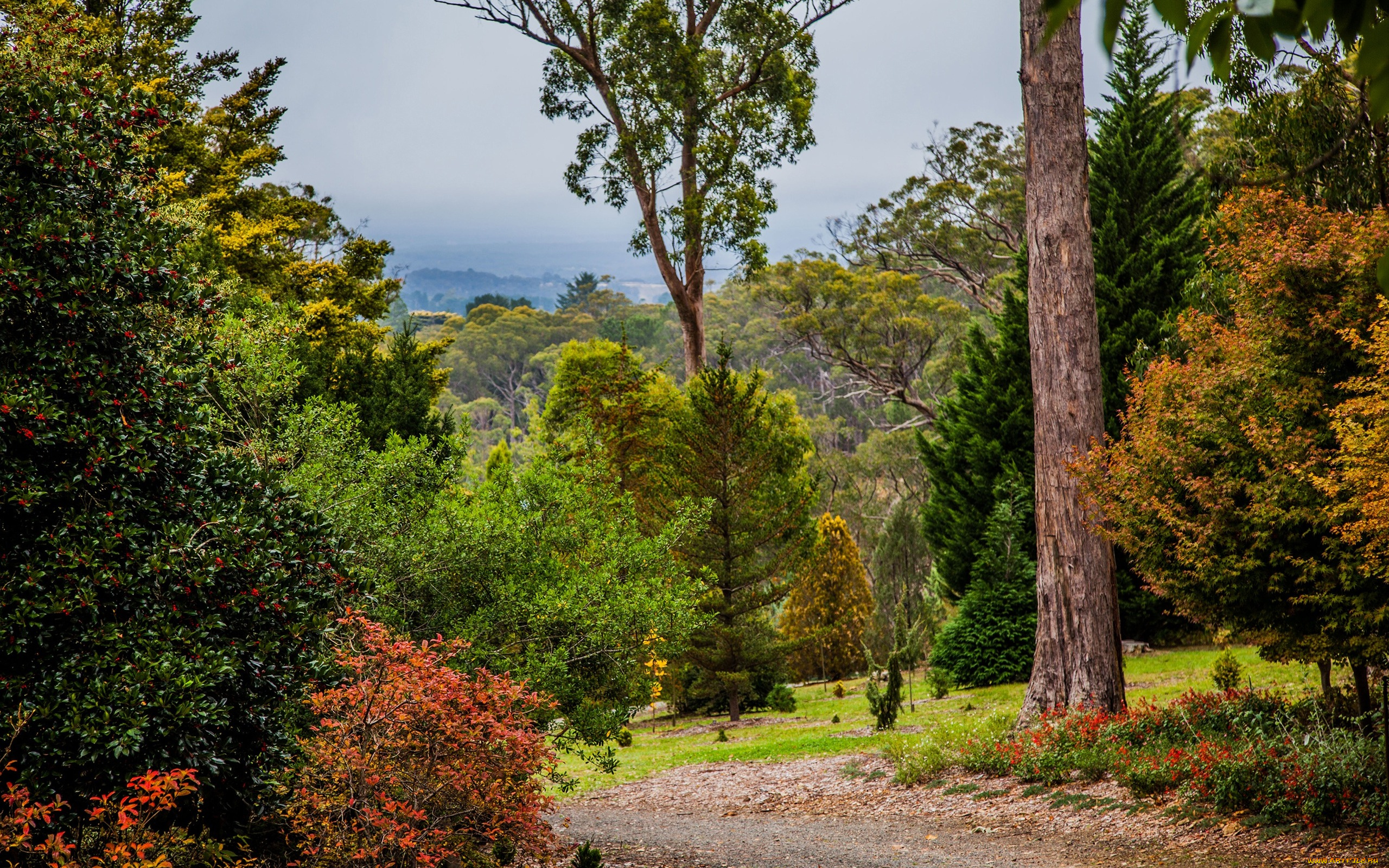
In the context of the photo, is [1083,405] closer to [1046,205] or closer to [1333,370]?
[1046,205]

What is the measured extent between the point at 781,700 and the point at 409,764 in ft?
45.3

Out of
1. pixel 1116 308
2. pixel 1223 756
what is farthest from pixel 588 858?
pixel 1116 308

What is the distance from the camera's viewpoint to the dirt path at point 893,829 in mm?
6172

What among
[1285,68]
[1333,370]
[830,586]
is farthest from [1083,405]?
[830,586]

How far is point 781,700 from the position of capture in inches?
714

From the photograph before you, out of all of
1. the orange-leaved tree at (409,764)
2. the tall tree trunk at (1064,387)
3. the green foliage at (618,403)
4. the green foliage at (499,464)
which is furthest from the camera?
the green foliage at (618,403)

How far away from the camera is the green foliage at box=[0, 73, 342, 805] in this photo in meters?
4.12

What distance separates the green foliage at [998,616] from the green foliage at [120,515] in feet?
40.7

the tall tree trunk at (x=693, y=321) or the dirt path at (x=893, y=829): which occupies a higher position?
the tall tree trunk at (x=693, y=321)

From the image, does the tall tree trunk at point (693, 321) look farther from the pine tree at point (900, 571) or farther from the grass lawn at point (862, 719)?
the grass lawn at point (862, 719)

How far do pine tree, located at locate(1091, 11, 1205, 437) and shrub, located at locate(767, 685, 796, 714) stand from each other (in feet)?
24.3

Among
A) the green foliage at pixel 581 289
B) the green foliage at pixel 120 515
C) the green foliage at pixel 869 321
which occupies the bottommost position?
the green foliage at pixel 120 515

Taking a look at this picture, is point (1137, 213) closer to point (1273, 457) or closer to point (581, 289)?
point (1273, 457)

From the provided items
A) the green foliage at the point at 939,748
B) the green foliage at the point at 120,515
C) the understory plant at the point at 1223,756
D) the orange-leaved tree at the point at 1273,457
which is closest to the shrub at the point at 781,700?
the green foliage at the point at 939,748
